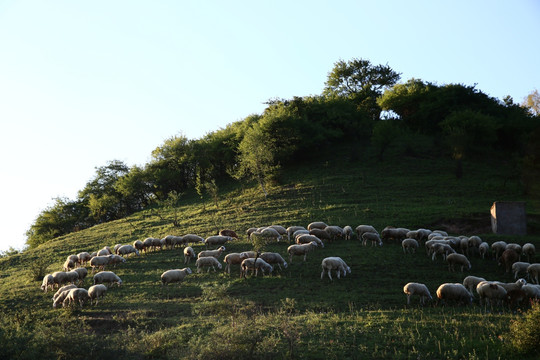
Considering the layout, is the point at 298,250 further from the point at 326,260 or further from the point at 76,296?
the point at 76,296

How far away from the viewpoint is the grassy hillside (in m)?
14.6

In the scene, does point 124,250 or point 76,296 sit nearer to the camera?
point 76,296

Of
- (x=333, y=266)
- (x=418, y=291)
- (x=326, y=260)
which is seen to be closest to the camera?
(x=418, y=291)

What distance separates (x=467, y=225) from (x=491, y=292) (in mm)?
17753

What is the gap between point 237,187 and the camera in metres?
63.6

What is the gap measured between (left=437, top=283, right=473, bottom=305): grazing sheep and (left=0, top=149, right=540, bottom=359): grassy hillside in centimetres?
85

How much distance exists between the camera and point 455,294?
20.4m

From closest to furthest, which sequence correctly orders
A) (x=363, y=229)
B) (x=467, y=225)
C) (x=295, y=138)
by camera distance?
(x=363, y=229) < (x=467, y=225) < (x=295, y=138)

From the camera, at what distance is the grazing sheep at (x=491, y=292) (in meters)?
19.9

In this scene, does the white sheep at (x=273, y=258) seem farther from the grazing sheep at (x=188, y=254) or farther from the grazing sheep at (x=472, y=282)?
the grazing sheep at (x=472, y=282)

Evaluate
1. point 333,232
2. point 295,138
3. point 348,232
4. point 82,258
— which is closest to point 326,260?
point 333,232

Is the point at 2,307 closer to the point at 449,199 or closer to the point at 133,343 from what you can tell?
the point at 133,343

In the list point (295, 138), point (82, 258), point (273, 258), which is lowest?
point (273, 258)

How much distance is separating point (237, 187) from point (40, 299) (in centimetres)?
3859
